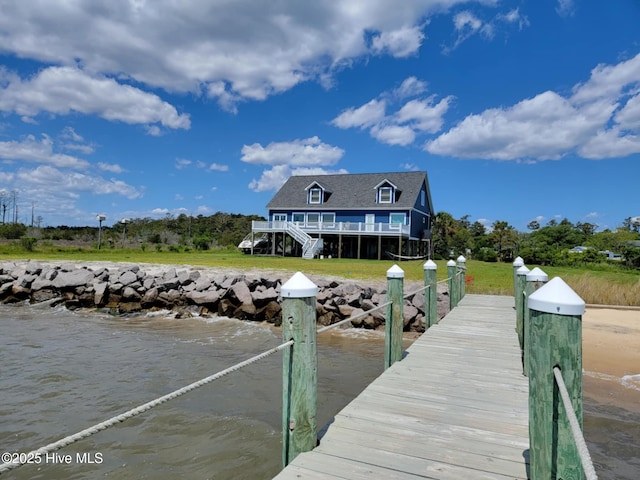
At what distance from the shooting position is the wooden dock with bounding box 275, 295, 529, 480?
2.88 meters

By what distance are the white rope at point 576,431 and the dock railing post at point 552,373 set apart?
65mm

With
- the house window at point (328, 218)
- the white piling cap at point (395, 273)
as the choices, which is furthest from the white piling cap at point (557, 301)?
the house window at point (328, 218)

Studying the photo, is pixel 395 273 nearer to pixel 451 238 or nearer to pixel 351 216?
pixel 351 216

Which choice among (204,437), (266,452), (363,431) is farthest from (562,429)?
(204,437)

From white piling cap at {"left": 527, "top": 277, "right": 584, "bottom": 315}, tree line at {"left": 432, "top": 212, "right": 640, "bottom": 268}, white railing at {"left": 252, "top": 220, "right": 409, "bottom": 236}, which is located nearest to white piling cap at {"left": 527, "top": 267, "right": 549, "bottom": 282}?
white piling cap at {"left": 527, "top": 277, "right": 584, "bottom": 315}

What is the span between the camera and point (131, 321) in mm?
12375

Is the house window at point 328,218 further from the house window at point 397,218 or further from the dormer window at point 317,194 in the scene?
the house window at point 397,218

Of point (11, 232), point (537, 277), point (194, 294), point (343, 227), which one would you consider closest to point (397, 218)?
point (343, 227)

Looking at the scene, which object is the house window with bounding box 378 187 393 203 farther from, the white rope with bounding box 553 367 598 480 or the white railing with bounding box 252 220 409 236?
the white rope with bounding box 553 367 598 480

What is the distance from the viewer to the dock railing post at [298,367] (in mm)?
3127

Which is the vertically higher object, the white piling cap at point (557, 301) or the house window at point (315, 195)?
the house window at point (315, 195)

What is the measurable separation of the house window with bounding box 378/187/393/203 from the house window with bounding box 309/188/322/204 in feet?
17.6

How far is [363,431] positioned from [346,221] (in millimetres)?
31989

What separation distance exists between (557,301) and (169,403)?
5.94 meters
